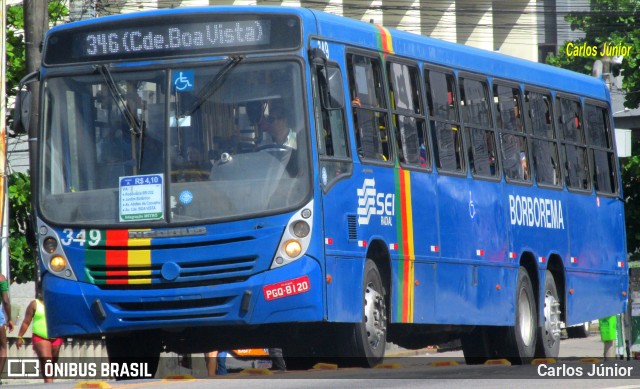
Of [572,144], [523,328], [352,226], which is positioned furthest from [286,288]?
[572,144]

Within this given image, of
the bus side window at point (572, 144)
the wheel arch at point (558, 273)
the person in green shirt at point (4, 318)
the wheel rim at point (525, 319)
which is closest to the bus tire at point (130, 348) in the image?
the person in green shirt at point (4, 318)

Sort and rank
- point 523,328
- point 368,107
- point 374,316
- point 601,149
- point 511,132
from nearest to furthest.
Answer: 1. point 374,316
2. point 368,107
3. point 511,132
4. point 523,328
5. point 601,149

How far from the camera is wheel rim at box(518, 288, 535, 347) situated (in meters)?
18.7

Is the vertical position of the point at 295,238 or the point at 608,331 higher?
the point at 295,238

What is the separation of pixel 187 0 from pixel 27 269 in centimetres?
1834

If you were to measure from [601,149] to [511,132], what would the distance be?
9.96 feet

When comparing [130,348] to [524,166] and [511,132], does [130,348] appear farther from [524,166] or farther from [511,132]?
[524,166]

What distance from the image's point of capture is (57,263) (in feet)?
46.1

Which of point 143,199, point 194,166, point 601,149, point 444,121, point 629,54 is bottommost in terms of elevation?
point 143,199

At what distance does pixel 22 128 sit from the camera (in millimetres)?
14250

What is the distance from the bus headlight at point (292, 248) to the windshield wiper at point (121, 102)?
5.09ft

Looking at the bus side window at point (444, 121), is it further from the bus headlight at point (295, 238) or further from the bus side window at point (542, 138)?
the bus headlight at point (295, 238)

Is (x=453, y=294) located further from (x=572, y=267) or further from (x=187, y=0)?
(x=187, y=0)

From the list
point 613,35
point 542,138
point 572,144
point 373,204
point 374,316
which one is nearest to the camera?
point 374,316
